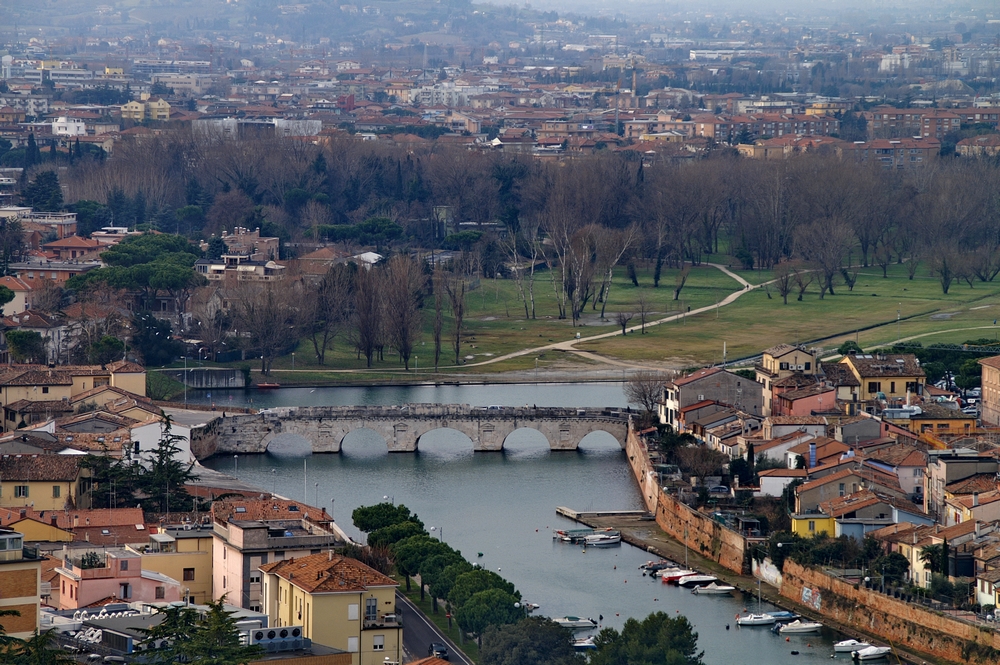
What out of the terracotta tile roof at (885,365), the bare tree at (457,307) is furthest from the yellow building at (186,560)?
the bare tree at (457,307)

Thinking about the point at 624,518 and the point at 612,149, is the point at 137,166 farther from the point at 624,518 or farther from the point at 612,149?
the point at 624,518

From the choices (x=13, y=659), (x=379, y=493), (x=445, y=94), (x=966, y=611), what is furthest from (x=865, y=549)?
(x=445, y=94)

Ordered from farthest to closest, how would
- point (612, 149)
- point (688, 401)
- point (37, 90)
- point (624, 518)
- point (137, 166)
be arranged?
point (37, 90) < point (612, 149) < point (137, 166) < point (688, 401) < point (624, 518)

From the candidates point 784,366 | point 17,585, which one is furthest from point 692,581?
point 17,585

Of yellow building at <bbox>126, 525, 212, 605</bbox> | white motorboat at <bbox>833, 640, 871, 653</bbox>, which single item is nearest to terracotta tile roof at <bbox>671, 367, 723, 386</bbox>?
white motorboat at <bbox>833, 640, 871, 653</bbox>

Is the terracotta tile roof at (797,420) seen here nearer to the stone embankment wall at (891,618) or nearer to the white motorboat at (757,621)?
the stone embankment wall at (891,618)

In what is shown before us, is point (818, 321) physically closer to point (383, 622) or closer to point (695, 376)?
point (695, 376)
